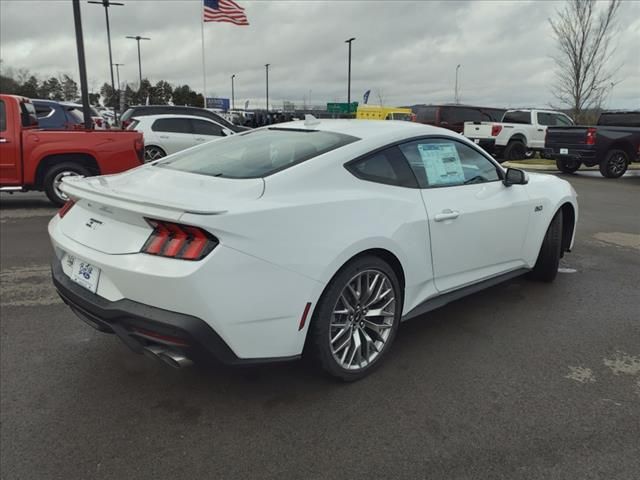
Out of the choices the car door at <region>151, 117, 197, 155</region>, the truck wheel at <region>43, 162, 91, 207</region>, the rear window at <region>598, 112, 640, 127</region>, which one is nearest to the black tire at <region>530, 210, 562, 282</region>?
the truck wheel at <region>43, 162, 91, 207</region>

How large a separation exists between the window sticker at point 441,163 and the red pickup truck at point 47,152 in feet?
21.0

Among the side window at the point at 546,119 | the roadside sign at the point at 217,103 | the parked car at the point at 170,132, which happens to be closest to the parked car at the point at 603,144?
the side window at the point at 546,119

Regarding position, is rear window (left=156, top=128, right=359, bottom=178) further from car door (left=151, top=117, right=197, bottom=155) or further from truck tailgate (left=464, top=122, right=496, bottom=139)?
truck tailgate (left=464, top=122, right=496, bottom=139)

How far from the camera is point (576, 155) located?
46.5 feet

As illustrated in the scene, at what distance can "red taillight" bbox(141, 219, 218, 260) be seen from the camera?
7.75ft

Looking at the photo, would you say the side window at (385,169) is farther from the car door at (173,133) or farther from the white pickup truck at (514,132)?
the white pickup truck at (514,132)

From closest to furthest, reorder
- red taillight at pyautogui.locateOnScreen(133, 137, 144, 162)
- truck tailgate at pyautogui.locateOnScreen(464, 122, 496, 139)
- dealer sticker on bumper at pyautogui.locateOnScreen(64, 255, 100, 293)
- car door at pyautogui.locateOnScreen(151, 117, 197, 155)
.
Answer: dealer sticker on bumper at pyautogui.locateOnScreen(64, 255, 100, 293), red taillight at pyautogui.locateOnScreen(133, 137, 144, 162), car door at pyautogui.locateOnScreen(151, 117, 197, 155), truck tailgate at pyautogui.locateOnScreen(464, 122, 496, 139)

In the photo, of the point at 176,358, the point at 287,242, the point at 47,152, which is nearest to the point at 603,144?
the point at 47,152

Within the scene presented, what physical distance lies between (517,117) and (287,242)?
1892 centimetres

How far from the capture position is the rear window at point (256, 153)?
9.96 feet

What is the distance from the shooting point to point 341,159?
3.07m

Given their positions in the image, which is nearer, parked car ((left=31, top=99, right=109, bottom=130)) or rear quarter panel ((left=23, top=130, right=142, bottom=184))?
rear quarter panel ((left=23, top=130, right=142, bottom=184))

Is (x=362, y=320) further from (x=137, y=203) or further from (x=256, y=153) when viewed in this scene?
(x=137, y=203)

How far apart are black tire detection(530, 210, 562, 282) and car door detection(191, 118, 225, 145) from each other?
9962 millimetres
